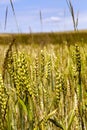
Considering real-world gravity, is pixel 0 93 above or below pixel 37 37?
below

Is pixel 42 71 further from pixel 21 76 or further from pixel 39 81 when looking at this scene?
pixel 21 76

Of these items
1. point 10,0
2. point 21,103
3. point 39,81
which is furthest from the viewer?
point 39,81

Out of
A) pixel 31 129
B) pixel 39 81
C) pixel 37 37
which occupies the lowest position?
pixel 31 129

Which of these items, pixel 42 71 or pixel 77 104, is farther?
pixel 42 71

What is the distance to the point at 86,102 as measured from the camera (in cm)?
94

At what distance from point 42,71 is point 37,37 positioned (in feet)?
31.0

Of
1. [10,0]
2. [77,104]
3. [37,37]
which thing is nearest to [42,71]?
[10,0]

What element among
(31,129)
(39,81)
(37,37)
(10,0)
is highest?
(37,37)

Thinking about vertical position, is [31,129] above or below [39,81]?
below

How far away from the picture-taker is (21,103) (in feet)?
2.91

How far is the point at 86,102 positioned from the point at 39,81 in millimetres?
512

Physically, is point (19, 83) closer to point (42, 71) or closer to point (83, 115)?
point (83, 115)

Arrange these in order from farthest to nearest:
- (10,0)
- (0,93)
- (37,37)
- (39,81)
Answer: (37,37)
(39,81)
(10,0)
(0,93)

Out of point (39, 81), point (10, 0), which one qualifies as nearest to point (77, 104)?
point (10, 0)
